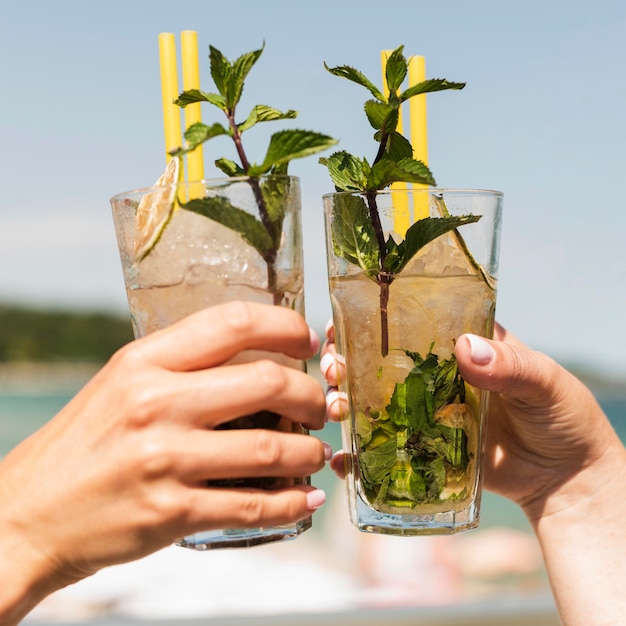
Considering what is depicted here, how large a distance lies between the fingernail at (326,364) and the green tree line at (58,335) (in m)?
24.6

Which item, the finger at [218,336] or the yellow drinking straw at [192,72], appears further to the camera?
the yellow drinking straw at [192,72]

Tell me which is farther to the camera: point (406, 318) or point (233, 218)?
point (406, 318)

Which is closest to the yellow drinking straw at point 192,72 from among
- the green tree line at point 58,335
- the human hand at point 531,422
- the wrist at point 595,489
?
the human hand at point 531,422

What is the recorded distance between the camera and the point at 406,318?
1.43m

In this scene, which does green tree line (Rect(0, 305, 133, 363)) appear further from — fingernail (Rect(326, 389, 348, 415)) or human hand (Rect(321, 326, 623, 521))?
fingernail (Rect(326, 389, 348, 415))

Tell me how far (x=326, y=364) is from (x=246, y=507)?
0.73 m

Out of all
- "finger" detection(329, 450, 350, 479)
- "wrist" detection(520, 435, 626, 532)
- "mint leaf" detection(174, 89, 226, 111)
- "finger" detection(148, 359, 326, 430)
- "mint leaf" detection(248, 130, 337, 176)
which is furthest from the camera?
"wrist" detection(520, 435, 626, 532)

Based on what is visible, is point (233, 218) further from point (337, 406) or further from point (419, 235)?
point (337, 406)

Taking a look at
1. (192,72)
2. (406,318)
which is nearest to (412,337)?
(406,318)

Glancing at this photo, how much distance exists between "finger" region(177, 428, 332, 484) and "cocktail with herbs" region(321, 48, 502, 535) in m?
0.29

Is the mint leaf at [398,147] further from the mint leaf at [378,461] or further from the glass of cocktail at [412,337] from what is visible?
the mint leaf at [378,461]

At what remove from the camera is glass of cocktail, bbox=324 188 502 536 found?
141cm

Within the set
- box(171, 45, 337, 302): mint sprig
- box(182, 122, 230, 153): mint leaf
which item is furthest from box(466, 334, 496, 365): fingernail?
box(182, 122, 230, 153): mint leaf

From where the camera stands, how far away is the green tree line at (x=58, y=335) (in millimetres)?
26859
